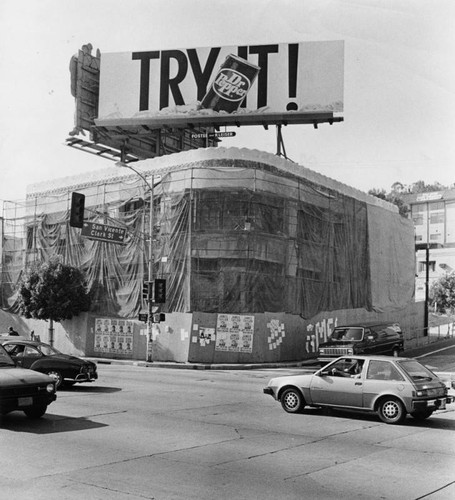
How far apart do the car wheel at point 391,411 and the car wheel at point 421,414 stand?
24 centimetres

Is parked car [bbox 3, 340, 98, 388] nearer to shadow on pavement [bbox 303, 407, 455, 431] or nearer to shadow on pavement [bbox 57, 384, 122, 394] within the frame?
shadow on pavement [bbox 57, 384, 122, 394]

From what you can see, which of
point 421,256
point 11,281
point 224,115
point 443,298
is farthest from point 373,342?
point 421,256

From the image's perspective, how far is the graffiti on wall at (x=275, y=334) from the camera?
30.7 m

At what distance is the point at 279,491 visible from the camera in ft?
22.0

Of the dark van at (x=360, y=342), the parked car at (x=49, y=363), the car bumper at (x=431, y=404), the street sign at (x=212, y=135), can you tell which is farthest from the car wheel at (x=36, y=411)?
the street sign at (x=212, y=135)

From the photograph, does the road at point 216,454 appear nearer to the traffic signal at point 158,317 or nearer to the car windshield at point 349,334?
the car windshield at point 349,334

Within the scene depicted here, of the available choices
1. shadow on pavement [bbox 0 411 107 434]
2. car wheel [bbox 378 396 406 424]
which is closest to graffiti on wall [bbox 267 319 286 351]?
car wheel [bbox 378 396 406 424]

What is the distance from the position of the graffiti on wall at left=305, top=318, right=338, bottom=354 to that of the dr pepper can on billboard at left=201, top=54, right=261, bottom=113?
13.5m

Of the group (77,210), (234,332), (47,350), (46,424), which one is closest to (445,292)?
(234,332)

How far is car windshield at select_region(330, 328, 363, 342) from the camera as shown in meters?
26.2

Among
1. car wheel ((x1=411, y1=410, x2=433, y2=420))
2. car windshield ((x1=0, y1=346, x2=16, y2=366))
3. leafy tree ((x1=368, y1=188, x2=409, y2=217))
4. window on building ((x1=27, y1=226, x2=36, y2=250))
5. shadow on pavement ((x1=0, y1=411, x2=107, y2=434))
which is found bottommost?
shadow on pavement ((x1=0, y1=411, x2=107, y2=434))

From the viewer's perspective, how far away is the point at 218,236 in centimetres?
3083

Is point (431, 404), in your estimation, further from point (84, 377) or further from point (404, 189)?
point (404, 189)

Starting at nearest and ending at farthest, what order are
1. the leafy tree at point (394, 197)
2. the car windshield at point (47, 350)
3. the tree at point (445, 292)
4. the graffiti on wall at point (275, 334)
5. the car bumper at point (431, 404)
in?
the car bumper at point (431, 404) < the car windshield at point (47, 350) < the graffiti on wall at point (275, 334) < the tree at point (445, 292) < the leafy tree at point (394, 197)
